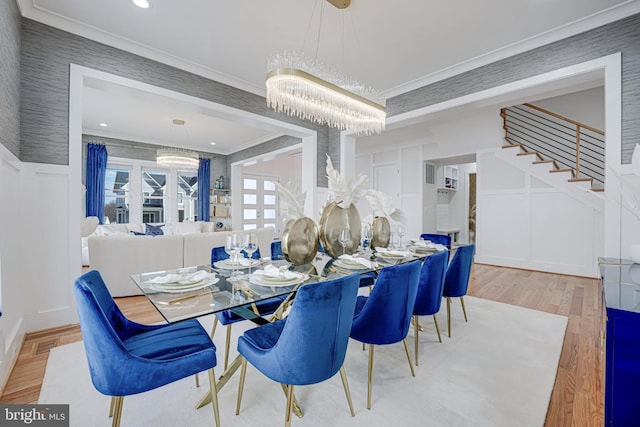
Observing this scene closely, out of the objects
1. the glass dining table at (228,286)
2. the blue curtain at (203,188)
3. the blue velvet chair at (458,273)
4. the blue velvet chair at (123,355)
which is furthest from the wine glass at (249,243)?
the blue curtain at (203,188)

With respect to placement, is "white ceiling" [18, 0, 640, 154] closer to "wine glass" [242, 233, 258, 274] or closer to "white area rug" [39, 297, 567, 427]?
"wine glass" [242, 233, 258, 274]

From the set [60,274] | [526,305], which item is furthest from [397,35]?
[60,274]

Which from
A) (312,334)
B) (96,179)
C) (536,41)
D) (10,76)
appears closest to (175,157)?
(96,179)

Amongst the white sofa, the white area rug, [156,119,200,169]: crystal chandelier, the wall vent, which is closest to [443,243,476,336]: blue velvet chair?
the white area rug

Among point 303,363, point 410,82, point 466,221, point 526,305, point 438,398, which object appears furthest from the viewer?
point 466,221

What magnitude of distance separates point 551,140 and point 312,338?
6813 millimetres

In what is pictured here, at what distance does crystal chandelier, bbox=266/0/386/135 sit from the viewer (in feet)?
7.01

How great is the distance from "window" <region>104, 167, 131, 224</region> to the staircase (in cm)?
855

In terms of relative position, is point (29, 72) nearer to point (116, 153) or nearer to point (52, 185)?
point (52, 185)

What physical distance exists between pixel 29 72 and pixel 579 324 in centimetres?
557

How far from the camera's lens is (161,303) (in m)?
1.24

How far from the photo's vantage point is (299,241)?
6.73 feet

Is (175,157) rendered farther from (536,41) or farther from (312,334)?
(536,41)

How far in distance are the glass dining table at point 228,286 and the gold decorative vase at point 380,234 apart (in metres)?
0.67
